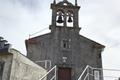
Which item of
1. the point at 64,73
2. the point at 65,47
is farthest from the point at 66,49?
the point at 64,73

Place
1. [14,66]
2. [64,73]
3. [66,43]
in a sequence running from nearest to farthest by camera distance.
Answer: [14,66], [64,73], [66,43]

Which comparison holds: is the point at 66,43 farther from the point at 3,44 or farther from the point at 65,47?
the point at 3,44

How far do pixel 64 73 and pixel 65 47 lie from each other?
2352mm

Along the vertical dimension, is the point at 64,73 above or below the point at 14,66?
below

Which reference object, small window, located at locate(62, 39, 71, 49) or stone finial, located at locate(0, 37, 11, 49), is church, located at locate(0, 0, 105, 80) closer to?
small window, located at locate(62, 39, 71, 49)

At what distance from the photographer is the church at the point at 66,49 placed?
20156 millimetres

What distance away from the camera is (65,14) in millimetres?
21984

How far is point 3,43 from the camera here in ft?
42.0

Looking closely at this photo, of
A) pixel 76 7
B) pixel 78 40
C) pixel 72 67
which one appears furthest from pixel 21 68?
pixel 76 7

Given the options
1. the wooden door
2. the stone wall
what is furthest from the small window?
the stone wall

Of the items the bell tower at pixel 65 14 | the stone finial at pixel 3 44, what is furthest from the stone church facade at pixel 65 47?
the stone finial at pixel 3 44

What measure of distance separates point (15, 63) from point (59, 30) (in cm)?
939

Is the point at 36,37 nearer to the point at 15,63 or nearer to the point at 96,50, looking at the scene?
the point at 96,50

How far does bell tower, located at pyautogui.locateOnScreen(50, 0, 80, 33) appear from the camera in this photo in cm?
2158
